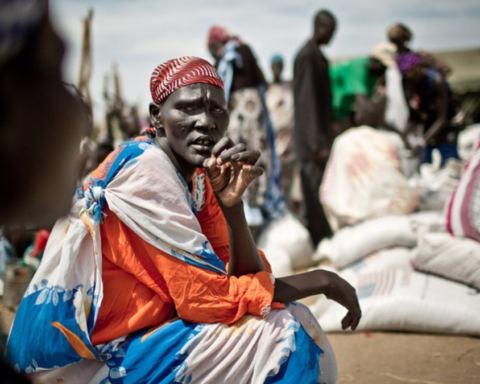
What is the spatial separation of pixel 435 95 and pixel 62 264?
5.14 meters

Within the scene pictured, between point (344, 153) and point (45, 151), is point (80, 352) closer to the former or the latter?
point (45, 151)

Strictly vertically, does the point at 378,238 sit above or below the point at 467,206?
below

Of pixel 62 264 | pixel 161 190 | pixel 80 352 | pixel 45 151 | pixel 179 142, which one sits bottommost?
pixel 80 352

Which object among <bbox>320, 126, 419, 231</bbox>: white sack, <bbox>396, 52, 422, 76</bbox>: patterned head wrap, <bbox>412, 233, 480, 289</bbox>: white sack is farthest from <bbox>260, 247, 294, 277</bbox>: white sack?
<bbox>396, 52, 422, 76</bbox>: patterned head wrap

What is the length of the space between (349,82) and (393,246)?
360cm

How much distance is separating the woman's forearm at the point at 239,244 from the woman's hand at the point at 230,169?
0.04 meters

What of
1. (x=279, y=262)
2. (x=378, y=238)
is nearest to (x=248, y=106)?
(x=279, y=262)

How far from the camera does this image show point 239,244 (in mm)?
1817


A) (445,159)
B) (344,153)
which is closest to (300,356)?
(344,153)

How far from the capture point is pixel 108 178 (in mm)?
1762

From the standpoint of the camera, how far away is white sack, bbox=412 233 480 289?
3.14m

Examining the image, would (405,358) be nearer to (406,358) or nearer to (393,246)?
(406,358)

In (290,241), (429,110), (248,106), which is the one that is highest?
(248,106)

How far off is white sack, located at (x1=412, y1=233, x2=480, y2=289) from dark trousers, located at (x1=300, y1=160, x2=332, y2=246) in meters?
1.98
